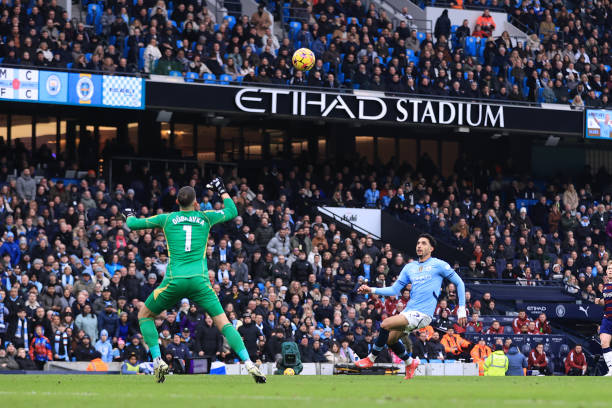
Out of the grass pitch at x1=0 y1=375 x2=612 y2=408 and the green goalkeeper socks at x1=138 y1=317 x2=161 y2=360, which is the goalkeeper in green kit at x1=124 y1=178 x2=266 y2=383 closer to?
the green goalkeeper socks at x1=138 y1=317 x2=161 y2=360

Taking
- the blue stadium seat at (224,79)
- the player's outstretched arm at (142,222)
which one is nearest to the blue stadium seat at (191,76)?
the blue stadium seat at (224,79)

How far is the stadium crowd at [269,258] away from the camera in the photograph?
24.3 m

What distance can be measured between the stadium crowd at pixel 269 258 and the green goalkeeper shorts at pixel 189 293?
8456 millimetres

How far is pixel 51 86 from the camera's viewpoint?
99.8 feet

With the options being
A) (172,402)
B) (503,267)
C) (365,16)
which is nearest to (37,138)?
(365,16)

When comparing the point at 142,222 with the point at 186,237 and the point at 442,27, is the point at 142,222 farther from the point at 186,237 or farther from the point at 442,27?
the point at 442,27

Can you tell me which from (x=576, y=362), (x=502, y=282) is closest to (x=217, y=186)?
(x=576, y=362)

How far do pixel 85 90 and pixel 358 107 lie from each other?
8.57 metres

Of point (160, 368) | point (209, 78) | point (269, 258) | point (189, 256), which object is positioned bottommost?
point (160, 368)

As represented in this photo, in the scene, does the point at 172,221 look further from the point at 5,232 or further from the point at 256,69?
the point at 256,69

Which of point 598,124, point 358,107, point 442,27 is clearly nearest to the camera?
point 358,107

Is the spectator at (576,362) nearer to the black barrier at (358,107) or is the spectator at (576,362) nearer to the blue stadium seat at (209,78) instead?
the black barrier at (358,107)

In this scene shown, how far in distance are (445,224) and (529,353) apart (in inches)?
300

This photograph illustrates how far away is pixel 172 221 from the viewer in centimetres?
1292
